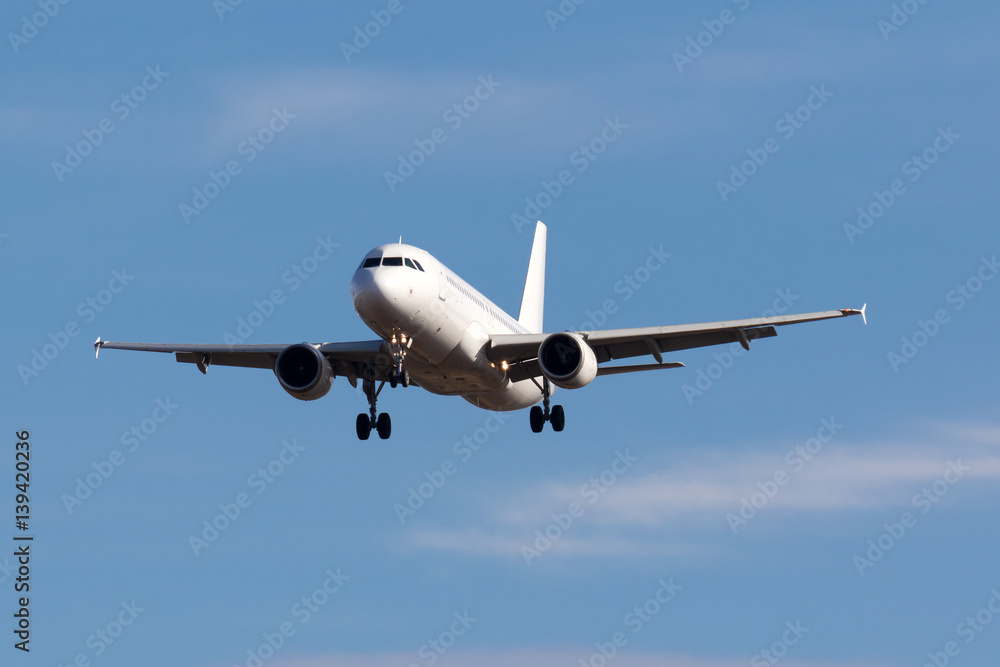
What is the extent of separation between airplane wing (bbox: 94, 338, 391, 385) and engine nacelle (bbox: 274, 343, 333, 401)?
60 centimetres

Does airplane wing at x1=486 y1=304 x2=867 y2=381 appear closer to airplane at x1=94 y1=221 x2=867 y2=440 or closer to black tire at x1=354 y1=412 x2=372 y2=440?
airplane at x1=94 y1=221 x2=867 y2=440

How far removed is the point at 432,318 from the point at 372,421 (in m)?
7.67

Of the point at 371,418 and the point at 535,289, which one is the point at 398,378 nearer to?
the point at 371,418

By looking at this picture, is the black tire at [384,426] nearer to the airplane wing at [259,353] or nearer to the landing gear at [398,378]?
the airplane wing at [259,353]

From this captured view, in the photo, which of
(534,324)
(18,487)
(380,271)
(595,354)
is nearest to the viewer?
(380,271)

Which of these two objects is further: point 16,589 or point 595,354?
point 595,354

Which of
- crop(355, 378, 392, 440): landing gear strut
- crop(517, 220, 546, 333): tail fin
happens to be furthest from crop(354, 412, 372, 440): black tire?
crop(517, 220, 546, 333): tail fin

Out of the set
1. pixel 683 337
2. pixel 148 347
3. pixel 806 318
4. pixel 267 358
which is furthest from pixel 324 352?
pixel 806 318

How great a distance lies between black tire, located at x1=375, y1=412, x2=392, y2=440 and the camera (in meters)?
51.2

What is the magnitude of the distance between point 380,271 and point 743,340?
40.5 feet

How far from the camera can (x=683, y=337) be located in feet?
160

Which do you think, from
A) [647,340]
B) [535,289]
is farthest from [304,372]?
[535,289]

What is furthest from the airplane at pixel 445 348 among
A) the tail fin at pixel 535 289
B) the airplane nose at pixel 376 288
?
the tail fin at pixel 535 289

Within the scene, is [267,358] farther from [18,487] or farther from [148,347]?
[18,487]
